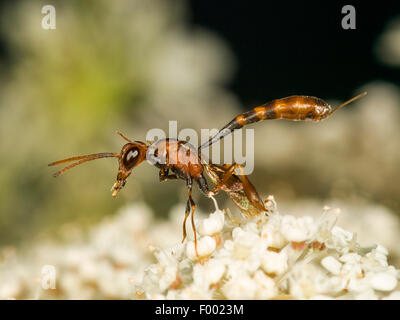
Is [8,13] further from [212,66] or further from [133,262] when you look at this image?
[133,262]

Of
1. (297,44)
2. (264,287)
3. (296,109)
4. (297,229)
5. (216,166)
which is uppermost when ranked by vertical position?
(297,44)

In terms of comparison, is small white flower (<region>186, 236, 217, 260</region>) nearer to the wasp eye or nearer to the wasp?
the wasp

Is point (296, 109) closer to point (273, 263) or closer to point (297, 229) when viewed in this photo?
point (297, 229)

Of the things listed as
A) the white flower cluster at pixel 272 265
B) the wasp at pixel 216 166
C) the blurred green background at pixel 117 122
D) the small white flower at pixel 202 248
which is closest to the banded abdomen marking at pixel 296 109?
the wasp at pixel 216 166

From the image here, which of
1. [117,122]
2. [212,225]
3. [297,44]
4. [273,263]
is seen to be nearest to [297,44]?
[297,44]

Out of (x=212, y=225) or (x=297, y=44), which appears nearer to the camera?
(x=212, y=225)

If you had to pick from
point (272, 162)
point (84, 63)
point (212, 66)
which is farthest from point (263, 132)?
point (84, 63)
